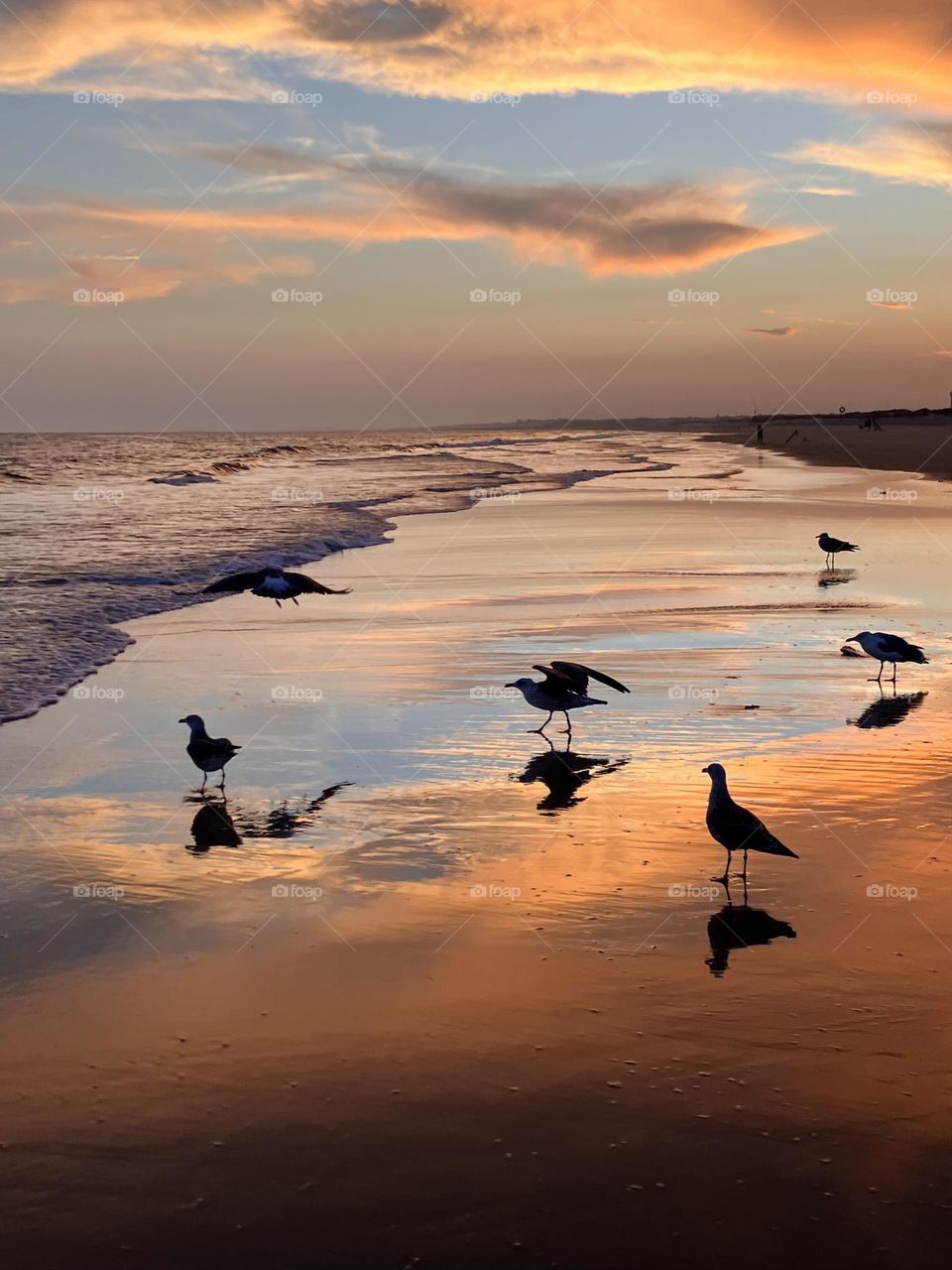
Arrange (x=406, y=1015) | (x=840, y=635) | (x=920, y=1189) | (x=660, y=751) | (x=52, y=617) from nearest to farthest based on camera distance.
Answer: (x=920, y=1189) < (x=406, y=1015) < (x=660, y=751) < (x=840, y=635) < (x=52, y=617)

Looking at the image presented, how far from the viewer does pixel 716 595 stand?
760 inches

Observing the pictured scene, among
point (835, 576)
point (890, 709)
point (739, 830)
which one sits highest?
point (835, 576)

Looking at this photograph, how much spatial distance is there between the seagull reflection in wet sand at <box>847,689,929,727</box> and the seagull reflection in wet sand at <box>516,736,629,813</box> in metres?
2.47

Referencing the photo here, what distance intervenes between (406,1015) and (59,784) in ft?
15.9

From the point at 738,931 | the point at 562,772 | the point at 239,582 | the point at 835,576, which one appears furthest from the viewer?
the point at 835,576

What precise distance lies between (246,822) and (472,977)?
122 inches

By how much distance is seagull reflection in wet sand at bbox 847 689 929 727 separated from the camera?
11.5m

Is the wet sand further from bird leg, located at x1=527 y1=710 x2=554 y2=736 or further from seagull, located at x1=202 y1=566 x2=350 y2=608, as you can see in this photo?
seagull, located at x1=202 y1=566 x2=350 y2=608

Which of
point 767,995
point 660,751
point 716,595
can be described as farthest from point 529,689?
point 716,595

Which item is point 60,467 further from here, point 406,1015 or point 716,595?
point 406,1015

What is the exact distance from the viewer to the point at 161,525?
A: 3359cm

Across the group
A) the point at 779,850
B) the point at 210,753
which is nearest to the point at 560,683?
the point at 210,753

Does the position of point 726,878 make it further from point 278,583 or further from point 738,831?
point 278,583

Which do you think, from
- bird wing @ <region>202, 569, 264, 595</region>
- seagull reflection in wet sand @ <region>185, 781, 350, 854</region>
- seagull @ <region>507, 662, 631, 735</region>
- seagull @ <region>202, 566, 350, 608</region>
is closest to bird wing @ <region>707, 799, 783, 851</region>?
seagull reflection in wet sand @ <region>185, 781, 350, 854</region>
